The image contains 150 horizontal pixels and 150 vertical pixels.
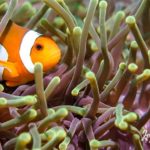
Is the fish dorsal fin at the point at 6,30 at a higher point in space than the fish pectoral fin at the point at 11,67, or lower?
higher

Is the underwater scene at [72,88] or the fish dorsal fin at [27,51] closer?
the underwater scene at [72,88]

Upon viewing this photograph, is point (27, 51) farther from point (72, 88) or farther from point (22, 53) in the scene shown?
point (72, 88)

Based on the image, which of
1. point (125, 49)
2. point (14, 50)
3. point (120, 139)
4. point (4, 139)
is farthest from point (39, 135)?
point (125, 49)

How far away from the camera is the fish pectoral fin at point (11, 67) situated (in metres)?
1.07

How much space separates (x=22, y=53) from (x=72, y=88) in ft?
0.62

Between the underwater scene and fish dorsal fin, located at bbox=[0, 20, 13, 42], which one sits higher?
fish dorsal fin, located at bbox=[0, 20, 13, 42]

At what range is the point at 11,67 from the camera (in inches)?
42.3

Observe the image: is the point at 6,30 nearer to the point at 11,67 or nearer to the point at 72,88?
the point at 11,67

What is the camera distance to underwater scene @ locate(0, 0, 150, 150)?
837mm

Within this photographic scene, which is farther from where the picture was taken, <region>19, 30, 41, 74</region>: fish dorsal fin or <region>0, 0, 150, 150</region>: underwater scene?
<region>19, 30, 41, 74</region>: fish dorsal fin

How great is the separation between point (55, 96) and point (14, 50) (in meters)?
0.19

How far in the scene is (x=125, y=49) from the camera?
136cm

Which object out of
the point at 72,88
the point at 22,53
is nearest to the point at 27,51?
the point at 22,53

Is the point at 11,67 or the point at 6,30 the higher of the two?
the point at 6,30
